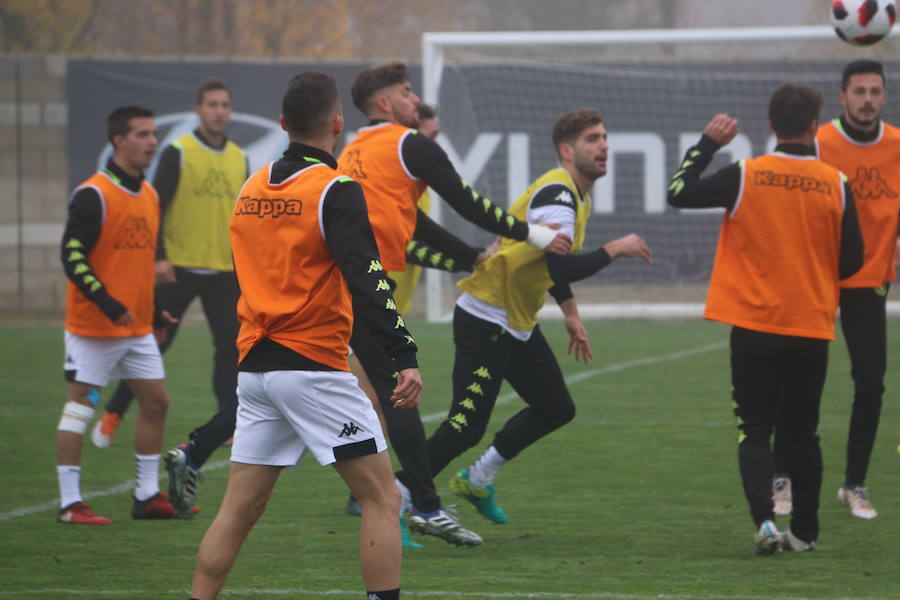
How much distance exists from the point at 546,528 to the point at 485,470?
1.25 ft

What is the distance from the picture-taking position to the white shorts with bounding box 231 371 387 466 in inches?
179

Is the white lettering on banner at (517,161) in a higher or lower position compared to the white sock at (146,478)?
higher

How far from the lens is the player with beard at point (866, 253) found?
7.18 m

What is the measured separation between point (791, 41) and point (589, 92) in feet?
12.4

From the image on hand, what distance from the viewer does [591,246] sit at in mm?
20266

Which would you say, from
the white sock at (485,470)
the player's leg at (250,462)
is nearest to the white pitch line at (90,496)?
the white sock at (485,470)

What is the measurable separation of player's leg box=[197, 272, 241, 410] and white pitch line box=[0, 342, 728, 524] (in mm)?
874

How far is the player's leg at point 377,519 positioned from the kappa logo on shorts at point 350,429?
0.27 ft

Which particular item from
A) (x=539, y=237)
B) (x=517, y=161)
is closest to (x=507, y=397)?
(x=539, y=237)

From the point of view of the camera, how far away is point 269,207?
15.0 feet

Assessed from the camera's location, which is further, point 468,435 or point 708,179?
point 468,435

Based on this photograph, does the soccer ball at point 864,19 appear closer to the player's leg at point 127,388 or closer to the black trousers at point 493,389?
the black trousers at point 493,389

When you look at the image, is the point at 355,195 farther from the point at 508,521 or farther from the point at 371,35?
the point at 371,35

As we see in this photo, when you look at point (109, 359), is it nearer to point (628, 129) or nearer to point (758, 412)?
point (758, 412)
